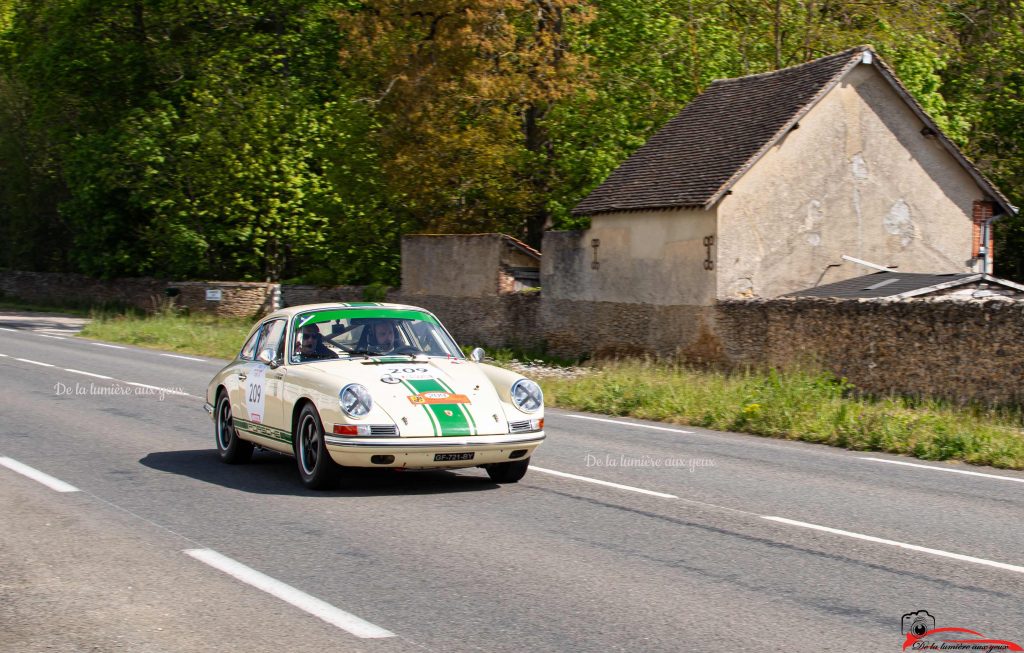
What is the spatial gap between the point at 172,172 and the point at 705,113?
23.0 m

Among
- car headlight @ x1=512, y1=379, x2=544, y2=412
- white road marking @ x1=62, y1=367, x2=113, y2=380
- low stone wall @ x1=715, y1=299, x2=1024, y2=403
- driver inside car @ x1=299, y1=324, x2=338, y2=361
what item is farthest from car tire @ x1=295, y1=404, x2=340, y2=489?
white road marking @ x1=62, y1=367, x2=113, y2=380

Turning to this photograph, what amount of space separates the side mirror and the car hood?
54cm

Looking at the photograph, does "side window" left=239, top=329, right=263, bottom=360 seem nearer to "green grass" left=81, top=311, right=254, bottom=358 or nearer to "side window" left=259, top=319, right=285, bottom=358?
"side window" left=259, top=319, right=285, bottom=358

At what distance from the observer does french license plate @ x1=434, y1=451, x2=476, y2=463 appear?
965cm

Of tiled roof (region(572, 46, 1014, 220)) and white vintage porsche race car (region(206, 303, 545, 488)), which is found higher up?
tiled roof (region(572, 46, 1014, 220))

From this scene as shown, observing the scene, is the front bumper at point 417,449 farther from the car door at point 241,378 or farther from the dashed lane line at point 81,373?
the dashed lane line at point 81,373

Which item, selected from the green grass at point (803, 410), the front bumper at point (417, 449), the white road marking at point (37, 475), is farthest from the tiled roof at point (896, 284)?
the white road marking at point (37, 475)

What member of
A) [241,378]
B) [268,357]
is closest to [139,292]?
[241,378]

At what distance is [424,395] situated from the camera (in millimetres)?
9852

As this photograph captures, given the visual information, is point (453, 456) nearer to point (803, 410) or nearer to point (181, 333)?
point (803, 410)

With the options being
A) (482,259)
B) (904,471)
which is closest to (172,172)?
(482,259)

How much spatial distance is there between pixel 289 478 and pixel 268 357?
116 centimetres

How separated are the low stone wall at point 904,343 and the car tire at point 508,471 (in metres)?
9.49

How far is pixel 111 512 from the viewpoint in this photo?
9.06 m
